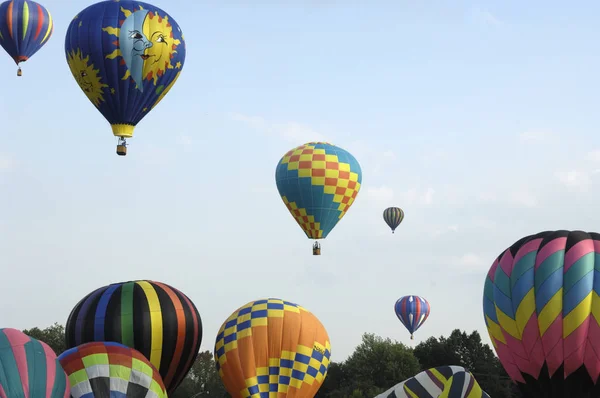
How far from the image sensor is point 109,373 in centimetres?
1830

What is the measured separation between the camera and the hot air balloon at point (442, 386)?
20125 millimetres

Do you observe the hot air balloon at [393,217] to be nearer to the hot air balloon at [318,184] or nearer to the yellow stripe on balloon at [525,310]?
the hot air balloon at [318,184]

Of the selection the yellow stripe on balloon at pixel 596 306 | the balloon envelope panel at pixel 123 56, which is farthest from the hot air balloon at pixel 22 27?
the yellow stripe on balloon at pixel 596 306

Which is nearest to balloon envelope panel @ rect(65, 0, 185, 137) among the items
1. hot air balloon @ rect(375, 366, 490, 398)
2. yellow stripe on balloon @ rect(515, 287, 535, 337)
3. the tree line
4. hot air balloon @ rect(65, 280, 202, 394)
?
hot air balloon @ rect(65, 280, 202, 394)

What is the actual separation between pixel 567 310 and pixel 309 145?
16.5 m

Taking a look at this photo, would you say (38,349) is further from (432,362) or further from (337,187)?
(432,362)

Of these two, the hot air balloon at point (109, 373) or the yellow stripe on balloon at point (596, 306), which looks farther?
the yellow stripe on balloon at point (596, 306)

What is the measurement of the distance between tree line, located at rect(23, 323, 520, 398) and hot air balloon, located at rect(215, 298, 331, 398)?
2424 cm

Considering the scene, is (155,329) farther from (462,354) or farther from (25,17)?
(462,354)

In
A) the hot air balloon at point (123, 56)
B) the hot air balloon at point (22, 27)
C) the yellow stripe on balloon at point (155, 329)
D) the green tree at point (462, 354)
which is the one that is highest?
the hot air balloon at point (22, 27)

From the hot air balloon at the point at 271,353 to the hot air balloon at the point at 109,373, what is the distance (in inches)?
255

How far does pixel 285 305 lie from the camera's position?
26.4m

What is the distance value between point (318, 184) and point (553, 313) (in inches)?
591

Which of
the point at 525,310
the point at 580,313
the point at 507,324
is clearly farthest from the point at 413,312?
the point at 580,313
